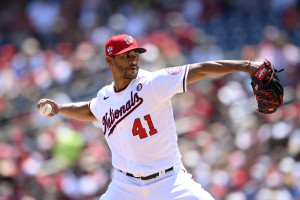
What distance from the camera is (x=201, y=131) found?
8828 millimetres

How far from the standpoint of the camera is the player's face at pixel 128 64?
4.40 meters

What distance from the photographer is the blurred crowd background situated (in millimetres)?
7871

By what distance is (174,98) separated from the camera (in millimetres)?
9273

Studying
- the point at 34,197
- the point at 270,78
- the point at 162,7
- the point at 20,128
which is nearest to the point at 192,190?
the point at 270,78

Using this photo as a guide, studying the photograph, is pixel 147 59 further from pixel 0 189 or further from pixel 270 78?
pixel 270 78

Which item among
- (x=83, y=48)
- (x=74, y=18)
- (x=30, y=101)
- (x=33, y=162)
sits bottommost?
(x=33, y=162)

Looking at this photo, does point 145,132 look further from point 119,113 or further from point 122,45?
point 122,45

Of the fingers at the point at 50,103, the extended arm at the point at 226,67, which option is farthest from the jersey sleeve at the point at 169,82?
the fingers at the point at 50,103

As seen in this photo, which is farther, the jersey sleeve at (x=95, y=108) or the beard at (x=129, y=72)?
the jersey sleeve at (x=95, y=108)

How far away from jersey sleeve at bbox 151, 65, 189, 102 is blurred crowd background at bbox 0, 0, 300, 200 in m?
3.77

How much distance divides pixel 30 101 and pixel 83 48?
6.26 ft

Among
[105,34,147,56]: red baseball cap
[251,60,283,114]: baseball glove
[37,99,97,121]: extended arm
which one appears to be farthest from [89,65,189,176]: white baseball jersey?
[251,60,283,114]: baseball glove

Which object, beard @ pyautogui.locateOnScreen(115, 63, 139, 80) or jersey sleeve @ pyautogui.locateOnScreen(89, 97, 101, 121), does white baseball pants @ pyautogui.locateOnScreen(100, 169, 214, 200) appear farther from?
beard @ pyautogui.locateOnScreen(115, 63, 139, 80)

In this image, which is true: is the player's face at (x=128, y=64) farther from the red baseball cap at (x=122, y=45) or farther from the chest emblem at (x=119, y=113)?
the chest emblem at (x=119, y=113)
